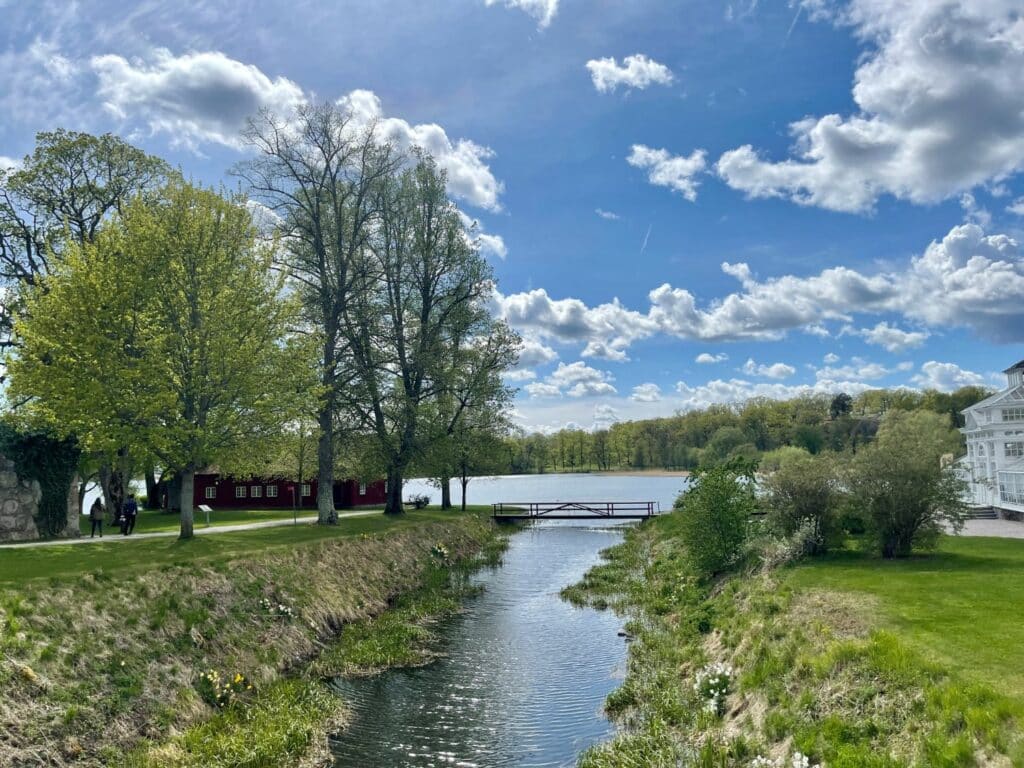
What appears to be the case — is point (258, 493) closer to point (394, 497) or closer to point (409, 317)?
point (394, 497)

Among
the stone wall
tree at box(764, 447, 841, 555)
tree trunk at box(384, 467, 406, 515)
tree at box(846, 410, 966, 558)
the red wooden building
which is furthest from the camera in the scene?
the red wooden building

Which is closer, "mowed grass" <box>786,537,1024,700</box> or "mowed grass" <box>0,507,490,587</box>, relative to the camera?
"mowed grass" <box>786,537,1024,700</box>

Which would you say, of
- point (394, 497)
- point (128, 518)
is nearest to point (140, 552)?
point (128, 518)

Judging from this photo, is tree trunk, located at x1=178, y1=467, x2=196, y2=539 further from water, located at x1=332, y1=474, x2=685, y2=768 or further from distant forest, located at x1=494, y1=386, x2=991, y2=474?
distant forest, located at x1=494, y1=386, x2=991, y2=474

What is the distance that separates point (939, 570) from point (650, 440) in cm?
14697

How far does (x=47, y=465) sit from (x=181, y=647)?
14657 mm

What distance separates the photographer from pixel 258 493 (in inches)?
1966

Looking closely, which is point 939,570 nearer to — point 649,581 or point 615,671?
point 615,671

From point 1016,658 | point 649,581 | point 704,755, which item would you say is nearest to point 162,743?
point 704,755

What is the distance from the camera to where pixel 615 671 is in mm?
15219

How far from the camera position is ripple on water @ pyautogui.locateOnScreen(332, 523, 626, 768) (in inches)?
441

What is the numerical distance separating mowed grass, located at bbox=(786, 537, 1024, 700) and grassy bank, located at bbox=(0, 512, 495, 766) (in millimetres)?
10340

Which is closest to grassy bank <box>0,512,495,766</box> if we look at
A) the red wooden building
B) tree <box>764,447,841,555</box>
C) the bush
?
the bush

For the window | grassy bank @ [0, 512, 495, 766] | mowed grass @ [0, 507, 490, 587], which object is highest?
the window
